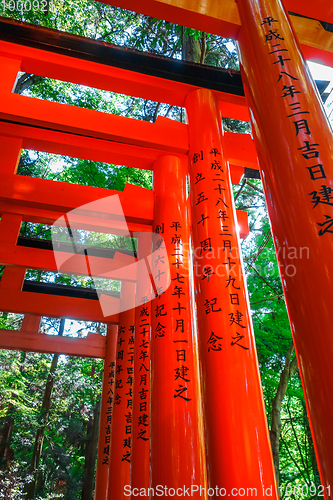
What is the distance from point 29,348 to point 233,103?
6.54 meters

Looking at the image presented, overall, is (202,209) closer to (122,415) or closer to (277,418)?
(122,415)

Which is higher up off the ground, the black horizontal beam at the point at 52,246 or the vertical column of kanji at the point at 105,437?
the black horizontal beam at the point at 52,246

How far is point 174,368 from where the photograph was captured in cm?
318

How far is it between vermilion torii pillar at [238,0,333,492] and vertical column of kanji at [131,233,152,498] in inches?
136

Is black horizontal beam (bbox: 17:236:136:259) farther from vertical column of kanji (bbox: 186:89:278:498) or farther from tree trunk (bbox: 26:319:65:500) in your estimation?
tree trunk (bbox: 26:319:65:500)

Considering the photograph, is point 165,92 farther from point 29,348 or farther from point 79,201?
point 29,348

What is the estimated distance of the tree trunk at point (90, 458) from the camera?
42.5ft

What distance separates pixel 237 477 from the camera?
82.1 inches

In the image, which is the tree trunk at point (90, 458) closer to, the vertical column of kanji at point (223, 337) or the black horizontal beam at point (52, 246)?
the black horizontal beam at point (52, 246)

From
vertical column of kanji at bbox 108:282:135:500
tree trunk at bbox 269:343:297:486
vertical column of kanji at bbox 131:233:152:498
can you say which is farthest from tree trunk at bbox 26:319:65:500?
vertical column of kanji at bbox 131:233:152:498

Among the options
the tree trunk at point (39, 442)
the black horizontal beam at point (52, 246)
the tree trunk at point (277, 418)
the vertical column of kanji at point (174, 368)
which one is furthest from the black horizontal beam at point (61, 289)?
the tree trunk at point (39, 442)

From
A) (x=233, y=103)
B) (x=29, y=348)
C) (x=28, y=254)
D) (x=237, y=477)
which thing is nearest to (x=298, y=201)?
(x=237, y=477)

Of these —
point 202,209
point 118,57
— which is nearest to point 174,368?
point 202,209

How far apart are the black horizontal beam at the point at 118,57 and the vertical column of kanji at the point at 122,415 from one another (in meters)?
4.35
